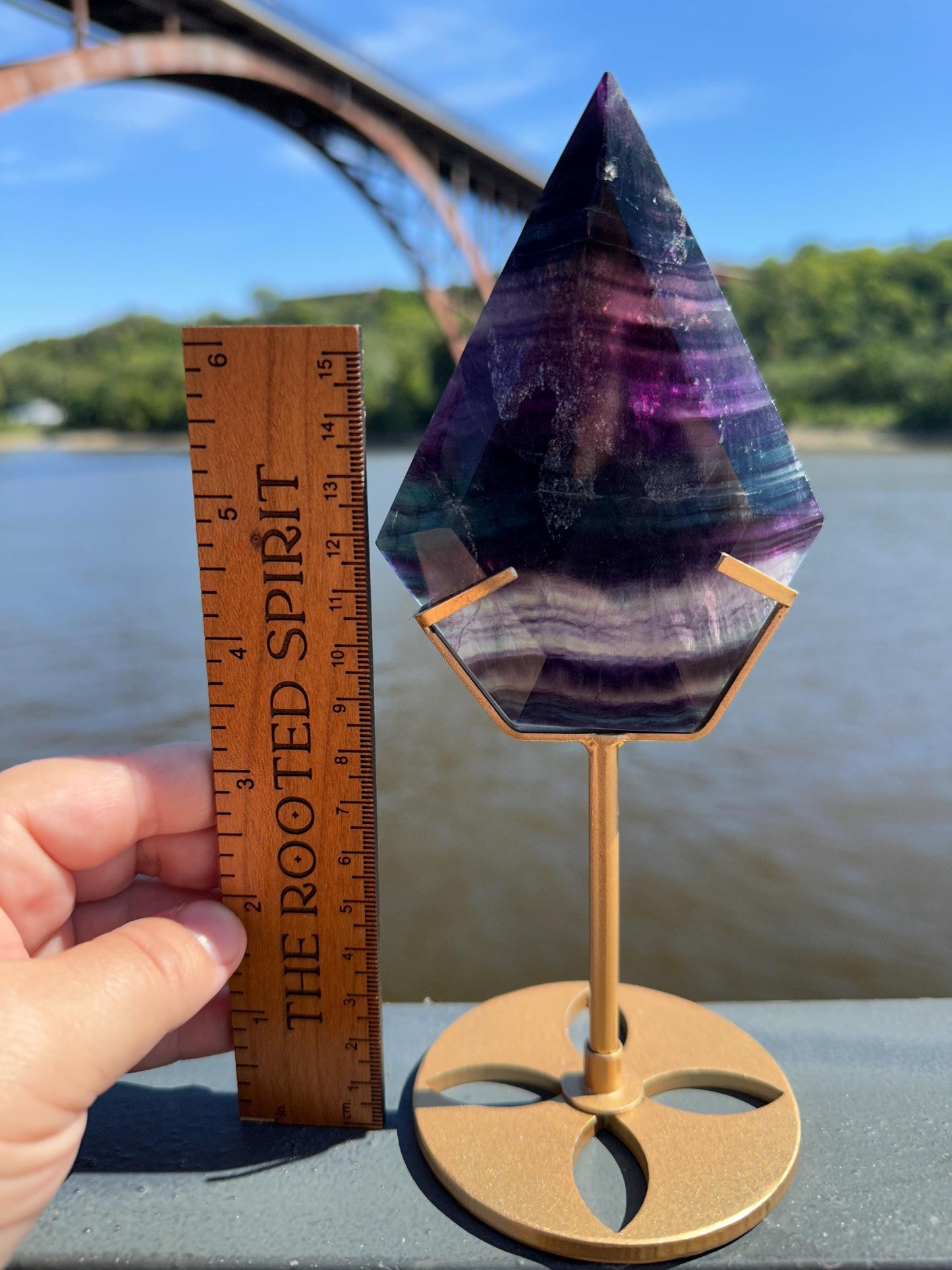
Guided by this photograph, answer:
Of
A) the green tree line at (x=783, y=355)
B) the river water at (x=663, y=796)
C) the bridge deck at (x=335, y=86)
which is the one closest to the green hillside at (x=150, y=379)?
the green tree line at (x=783, y=355)

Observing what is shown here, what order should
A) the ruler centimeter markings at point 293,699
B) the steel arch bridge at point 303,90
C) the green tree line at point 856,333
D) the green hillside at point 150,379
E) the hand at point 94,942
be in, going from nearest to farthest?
the hand at point 94,942 < the ruler centimeter markings at point 293,699 < the steel arch bridge at point 303,90 < the green tree line at point 856,333 < the green hillside at point 150,379

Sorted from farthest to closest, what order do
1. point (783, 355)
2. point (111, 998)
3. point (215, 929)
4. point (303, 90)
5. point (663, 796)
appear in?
point (783, 355)
point (303, 90)
point (663, 796)
point (215, 929)
point (111, 998)

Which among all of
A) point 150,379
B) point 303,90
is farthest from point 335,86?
point 150,379

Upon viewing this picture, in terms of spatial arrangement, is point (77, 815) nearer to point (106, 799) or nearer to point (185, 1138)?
point (106, 799)

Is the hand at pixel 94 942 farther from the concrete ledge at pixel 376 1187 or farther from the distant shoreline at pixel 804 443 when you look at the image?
the distant shoreline at pixel 804 443

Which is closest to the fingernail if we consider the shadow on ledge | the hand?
the hand

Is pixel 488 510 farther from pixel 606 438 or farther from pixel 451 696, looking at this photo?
pixel 451 696

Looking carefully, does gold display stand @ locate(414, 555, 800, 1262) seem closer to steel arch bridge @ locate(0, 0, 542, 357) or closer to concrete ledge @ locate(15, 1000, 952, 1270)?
concrete ledge @ locate(15, 1000, 952, 1270)
